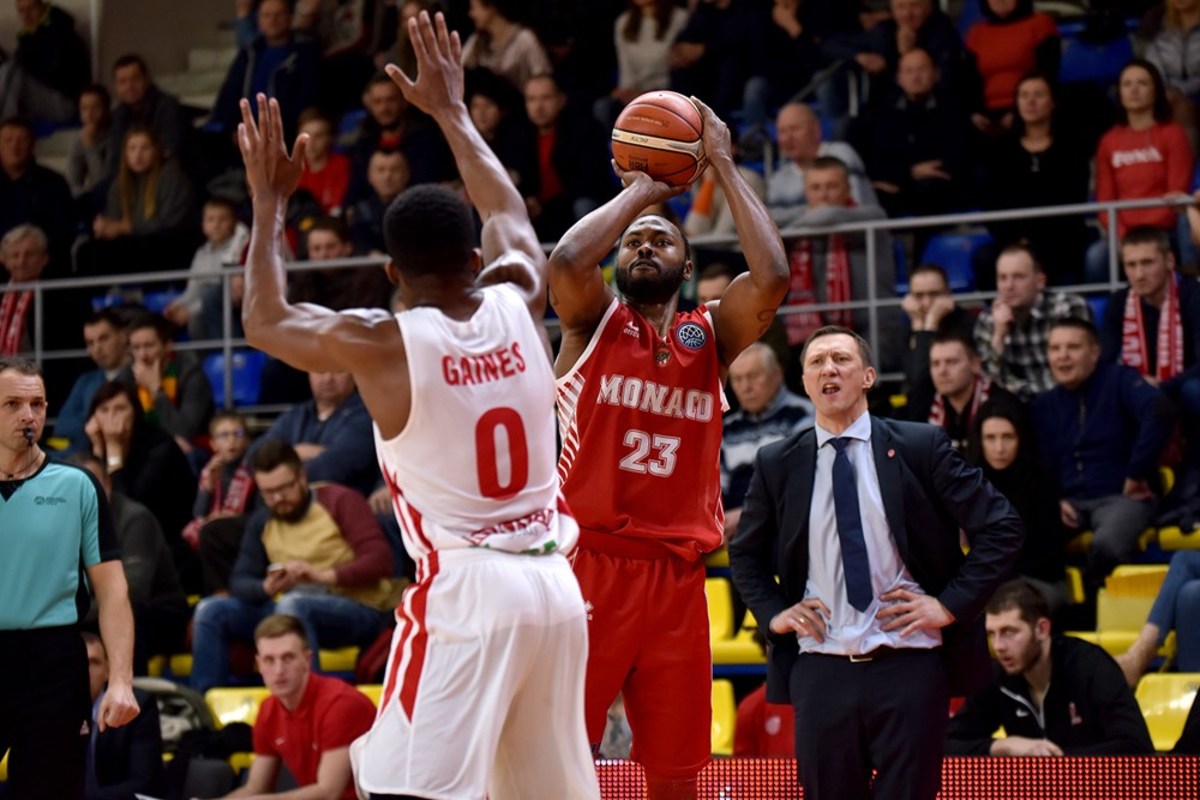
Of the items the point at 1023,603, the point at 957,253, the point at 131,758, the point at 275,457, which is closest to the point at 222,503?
the point at 275,457

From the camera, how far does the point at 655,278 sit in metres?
6.02

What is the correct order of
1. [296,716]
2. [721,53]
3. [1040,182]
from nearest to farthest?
[296,716] → [1040,182] → [721,53]

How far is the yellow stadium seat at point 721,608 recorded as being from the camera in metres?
9.57

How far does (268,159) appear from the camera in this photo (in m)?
4.60

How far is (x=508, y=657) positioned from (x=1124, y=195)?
25.0ft

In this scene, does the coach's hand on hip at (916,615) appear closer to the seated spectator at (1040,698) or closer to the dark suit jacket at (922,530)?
the dark suit jacket at (922,530)

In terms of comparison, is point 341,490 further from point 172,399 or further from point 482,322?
point 482,322

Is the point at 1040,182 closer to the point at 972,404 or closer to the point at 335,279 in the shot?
the point at 972,404

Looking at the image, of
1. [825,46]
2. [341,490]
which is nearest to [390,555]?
[341,490]

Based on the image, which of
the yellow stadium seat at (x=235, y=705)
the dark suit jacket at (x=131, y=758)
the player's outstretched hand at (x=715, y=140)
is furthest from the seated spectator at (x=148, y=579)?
the player's outstretched hand at (x=715, y=140)

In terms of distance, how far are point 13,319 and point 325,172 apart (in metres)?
2.52

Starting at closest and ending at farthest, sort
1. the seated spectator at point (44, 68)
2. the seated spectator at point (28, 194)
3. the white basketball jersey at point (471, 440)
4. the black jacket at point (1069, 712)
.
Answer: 1. the white basketball jersey at point (471, 440)
2. the black jacket at point (1069, 712)
3. the seated spectator at point (28, 194)
4. the seated spectator at point (44, 68)

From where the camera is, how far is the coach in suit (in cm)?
586

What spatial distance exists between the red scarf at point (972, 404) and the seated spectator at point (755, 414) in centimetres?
66
